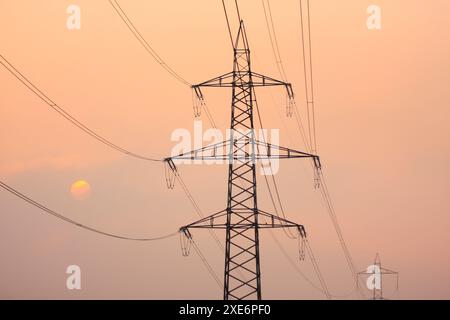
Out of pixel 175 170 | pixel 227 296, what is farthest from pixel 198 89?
pixel 227 296

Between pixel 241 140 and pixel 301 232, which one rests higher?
pixel 241 140
